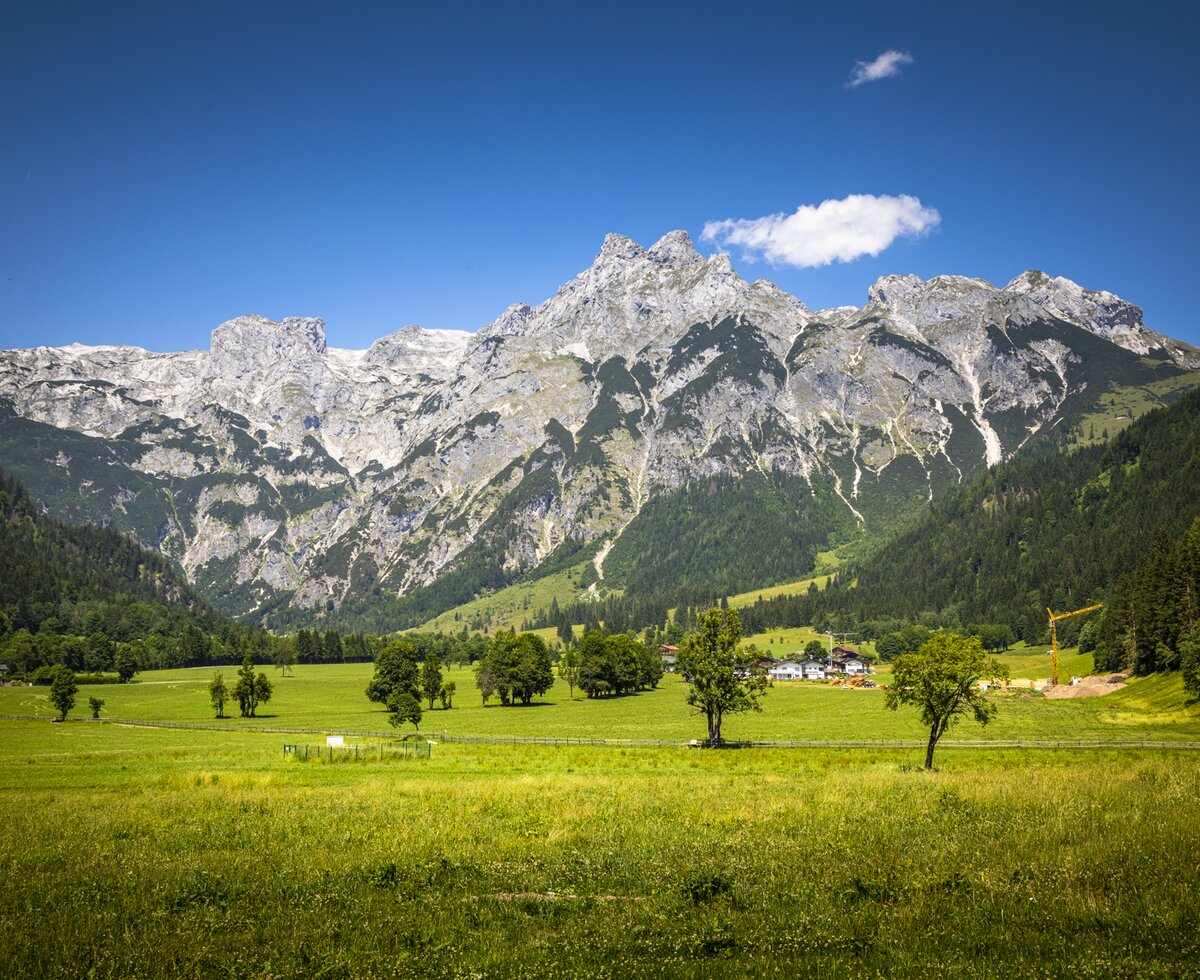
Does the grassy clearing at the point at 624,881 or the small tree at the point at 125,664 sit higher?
the grassy clearing at the point at 624,881

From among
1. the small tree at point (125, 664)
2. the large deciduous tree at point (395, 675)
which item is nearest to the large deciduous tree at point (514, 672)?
the large deciduous tree at point (395, 675)

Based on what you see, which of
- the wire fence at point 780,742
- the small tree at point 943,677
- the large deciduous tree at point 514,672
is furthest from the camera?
the large deciduous tree at point 514,672

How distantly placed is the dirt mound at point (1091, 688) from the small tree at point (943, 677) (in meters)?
75.0

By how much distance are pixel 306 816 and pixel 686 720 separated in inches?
3036

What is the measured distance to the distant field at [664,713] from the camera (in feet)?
251

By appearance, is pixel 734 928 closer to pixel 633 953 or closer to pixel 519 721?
pixel 633 953

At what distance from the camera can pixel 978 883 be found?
16.0 metres

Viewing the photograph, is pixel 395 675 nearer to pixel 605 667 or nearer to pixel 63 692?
pixel 605 667

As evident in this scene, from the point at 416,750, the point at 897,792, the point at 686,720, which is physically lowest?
the point at 686,720

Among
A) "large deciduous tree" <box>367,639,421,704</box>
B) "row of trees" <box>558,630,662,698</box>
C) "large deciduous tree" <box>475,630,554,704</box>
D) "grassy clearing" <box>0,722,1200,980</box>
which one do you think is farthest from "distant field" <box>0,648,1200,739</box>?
"grassy clearing" <box>0,722,1200,980</box>

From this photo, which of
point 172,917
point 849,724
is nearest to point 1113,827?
point 172,917

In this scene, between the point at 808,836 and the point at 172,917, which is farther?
the point at 808,836

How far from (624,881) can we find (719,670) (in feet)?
165

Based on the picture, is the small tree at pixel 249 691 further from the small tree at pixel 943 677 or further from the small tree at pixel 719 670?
the small tree at pixel 943 677
